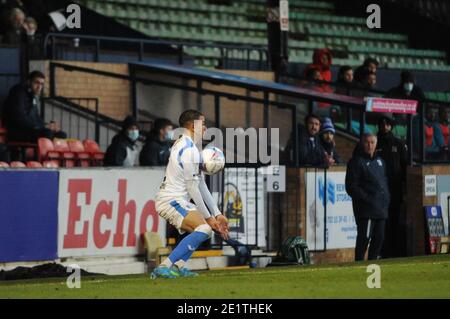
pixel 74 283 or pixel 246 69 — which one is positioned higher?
pixel 246 69

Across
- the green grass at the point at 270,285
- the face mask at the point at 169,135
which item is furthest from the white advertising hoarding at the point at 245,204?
the green grass at the point at 270,285

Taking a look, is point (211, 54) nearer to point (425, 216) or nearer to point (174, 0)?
point (174, 0)

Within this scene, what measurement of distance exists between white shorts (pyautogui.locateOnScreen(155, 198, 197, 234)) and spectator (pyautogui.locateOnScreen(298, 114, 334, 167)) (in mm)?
7179

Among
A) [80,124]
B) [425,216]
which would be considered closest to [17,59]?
[80,124]

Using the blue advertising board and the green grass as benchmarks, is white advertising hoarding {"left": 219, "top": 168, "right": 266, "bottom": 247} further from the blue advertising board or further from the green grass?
the green grass

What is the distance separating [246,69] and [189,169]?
43.4ft

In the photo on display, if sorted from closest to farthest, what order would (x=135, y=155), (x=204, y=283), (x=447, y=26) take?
(x=204, y=283), (x=135, y=155), (x=447, y=26)

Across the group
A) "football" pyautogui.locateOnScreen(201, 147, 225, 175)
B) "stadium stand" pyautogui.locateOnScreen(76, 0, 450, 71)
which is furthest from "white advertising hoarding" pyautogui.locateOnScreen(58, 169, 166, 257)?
"stadium stand" pyautogui.locateOnScreen(76, 0, 450, 71)

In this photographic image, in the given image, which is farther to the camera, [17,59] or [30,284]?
[17,59]

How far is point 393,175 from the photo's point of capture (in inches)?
862

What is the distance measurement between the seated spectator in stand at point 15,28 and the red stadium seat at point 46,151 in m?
2.89

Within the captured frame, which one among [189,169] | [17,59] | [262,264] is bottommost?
[262,264]

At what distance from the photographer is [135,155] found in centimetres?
2209

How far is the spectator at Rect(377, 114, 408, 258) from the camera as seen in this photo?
21.9 m
